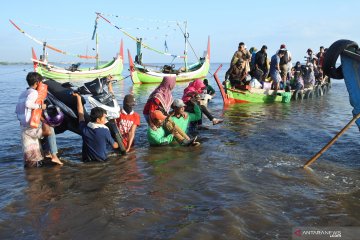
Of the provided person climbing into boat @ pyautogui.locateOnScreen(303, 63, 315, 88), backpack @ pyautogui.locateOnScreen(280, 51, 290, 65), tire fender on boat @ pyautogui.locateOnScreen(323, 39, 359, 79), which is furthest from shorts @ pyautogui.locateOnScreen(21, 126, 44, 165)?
person climbing into boat @ pyautogui.locateOnScreen(303, 63, 315, 88)

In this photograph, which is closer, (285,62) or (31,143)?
(31,143)

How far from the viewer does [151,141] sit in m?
7.32

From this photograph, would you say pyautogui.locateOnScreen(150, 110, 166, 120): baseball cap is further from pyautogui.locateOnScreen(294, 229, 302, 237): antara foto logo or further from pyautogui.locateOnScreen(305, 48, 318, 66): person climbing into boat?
pyautogui.locateOnScreen(305, 48, 318, 66): person climbing into boat

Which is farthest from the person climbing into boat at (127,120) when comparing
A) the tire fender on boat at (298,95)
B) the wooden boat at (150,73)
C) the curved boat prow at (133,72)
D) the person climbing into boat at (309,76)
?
the curved boat prow at (133,72)

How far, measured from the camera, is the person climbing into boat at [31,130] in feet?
17.6

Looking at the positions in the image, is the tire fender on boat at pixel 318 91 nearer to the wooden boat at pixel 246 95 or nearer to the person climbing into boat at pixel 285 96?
the person climbing into boat at pixel 285 96

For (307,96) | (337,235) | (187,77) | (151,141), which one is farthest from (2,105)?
(187,77)

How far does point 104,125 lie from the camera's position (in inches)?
231

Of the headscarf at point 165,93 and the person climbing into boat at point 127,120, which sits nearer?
the person climbing into boat at point 127,120

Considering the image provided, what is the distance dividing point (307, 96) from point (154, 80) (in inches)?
627

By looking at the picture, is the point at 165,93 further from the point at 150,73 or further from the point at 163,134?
the point at 150,73

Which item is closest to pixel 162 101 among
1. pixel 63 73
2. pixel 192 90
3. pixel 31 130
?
pixel 192 90

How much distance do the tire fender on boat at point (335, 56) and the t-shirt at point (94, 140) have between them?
3926 millimetres

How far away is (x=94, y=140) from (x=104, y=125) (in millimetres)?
311
